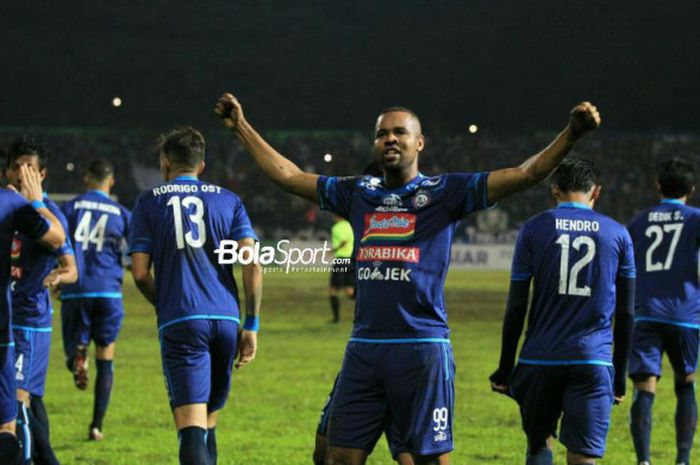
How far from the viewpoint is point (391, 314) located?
17.7 feet

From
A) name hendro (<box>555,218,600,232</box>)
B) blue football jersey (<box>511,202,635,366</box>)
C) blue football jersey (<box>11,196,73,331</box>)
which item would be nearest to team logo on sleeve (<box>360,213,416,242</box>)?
blue football jersey (<box>511,202,635,366</box>)

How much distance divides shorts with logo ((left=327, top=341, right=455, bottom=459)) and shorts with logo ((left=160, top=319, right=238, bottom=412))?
1.36 meters

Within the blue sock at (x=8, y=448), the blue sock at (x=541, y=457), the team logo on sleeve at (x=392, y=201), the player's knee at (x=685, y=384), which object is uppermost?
the team logo on sleeve at (x=392, y=201)

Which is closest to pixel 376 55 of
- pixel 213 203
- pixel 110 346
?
pixel 110 346

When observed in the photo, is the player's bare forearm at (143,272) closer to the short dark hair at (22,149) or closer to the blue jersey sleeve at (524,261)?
the short dark hair at (22,149)

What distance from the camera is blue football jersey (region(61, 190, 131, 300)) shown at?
1049 cm

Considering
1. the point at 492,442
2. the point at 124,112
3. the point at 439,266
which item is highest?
the point at 124,112

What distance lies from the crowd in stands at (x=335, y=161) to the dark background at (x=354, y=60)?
33.7ft

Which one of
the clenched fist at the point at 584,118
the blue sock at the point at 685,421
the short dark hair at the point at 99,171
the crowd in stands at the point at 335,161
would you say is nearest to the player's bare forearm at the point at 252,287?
the clenched fist at the point at 584,118

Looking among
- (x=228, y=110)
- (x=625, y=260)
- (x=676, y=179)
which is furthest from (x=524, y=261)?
(x=676, y=179)

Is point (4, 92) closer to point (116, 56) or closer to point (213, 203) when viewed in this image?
point (116, 56)

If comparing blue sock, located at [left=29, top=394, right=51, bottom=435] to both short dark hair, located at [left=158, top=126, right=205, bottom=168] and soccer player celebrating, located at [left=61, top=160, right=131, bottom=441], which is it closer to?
short dark hair, located at [left=158, top=126, right=205, bottom=168]

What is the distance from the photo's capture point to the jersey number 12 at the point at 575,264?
628 cm

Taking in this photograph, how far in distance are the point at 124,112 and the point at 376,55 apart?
453 inches
